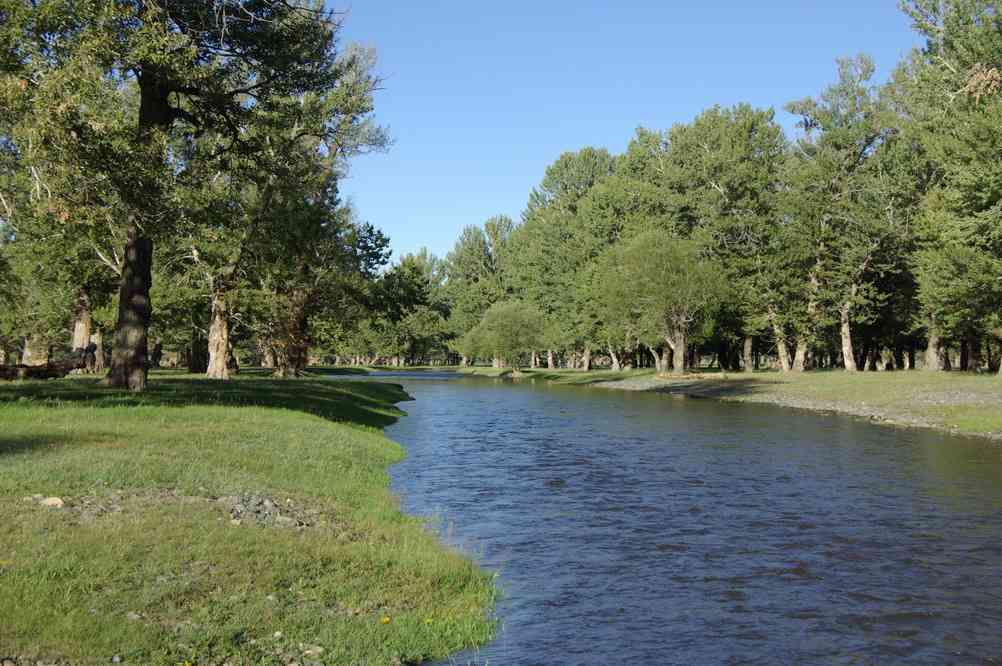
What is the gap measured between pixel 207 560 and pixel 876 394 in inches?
2328

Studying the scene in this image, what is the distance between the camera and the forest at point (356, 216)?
92.5ft

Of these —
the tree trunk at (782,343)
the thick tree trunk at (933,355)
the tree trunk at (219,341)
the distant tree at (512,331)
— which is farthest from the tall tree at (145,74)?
the distant tree at (512,331)

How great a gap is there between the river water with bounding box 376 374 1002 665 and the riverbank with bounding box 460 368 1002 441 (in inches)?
304

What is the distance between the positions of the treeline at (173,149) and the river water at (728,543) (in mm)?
13079

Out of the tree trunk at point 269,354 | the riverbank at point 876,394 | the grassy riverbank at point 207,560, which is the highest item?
the tree trunk at point 269,354

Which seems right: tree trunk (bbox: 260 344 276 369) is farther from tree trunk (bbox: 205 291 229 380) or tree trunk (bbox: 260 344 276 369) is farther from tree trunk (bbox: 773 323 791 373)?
tree trunk (bbox: 773 323 791 373)

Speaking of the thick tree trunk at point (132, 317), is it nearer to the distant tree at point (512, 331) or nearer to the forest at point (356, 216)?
the forest at point (356, 216)

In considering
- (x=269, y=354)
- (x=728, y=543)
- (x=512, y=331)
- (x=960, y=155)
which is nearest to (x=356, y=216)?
(x=269, y=354)

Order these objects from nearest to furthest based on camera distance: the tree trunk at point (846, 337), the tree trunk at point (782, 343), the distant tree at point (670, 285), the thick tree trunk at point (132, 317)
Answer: the thick tree trunk at point (132, 317), the tree trunk at point (846, 337), the distant tree at point (670, 285), the tree trunk at point (782, 343)

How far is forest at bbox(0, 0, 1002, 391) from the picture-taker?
28.2 metres

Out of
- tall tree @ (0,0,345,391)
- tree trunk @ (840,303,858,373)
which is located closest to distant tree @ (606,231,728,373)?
tree trunk @ (840,303,858,373)

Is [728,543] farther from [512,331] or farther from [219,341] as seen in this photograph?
[512,331]

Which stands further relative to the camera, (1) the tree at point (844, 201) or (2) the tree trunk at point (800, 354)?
(2) the tree trunk at point (800, 354)

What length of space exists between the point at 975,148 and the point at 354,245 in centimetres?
4716
